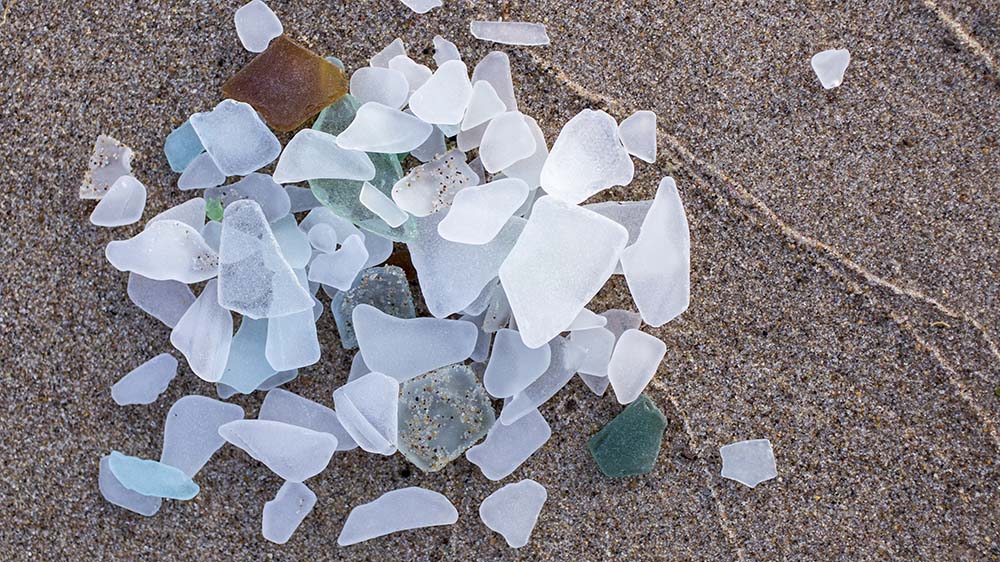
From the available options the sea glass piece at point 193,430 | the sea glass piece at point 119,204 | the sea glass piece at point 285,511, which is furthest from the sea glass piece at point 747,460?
the sea glass piece at point 119,204

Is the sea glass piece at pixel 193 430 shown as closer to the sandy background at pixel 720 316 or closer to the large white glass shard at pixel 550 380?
the sandy background at pixel 720 316

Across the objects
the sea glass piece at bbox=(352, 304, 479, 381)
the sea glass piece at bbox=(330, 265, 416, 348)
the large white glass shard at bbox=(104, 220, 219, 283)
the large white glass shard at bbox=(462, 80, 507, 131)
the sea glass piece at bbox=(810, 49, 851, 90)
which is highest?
the sea glass piece at bbox=(810, 49, 851, 90)

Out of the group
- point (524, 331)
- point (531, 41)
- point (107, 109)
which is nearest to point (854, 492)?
point (524, 331)

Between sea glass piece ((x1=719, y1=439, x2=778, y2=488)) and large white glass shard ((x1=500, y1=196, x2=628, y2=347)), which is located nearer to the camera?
large white glass shard ((x1=500, y1=196, x2=628, y2=347))

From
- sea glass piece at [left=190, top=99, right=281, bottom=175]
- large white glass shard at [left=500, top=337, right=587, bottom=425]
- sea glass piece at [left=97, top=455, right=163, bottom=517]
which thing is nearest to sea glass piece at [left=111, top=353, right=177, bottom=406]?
sea glass piece at [left=97, top=455, right=163, bottom=517]

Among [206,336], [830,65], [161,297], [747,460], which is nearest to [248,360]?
[206,336]

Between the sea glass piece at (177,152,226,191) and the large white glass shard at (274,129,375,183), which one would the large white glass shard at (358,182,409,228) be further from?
the sea glass piece at (177,152,226,191)

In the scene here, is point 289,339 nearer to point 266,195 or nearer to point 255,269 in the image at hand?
point 255,269
